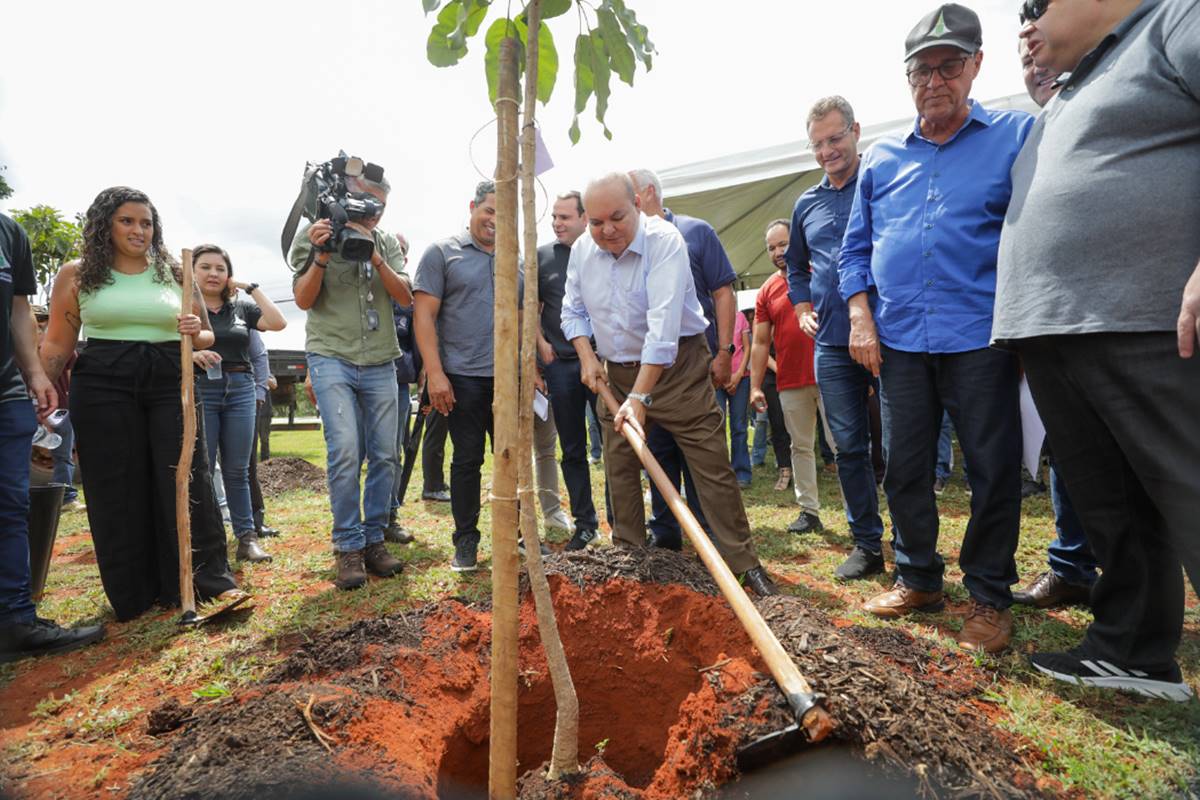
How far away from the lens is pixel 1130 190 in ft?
5.94

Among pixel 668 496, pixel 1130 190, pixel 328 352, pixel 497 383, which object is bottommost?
pixel 668 496

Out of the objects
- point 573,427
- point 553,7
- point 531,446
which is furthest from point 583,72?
point 573,427

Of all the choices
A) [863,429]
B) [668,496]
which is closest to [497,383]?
[668,496]

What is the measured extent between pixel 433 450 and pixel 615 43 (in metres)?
4.74

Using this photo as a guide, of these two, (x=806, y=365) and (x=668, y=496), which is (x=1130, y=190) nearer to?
(x=668, y=496)

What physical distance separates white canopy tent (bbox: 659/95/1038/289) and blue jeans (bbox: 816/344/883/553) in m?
3.67

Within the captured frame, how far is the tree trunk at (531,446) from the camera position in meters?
1.54

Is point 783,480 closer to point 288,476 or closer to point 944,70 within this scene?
point 944,70

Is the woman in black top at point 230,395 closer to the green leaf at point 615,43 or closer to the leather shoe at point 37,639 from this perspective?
the leather shoe at point 37,639

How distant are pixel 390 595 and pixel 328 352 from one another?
4.36 ft

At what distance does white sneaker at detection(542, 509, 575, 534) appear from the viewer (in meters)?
4.74

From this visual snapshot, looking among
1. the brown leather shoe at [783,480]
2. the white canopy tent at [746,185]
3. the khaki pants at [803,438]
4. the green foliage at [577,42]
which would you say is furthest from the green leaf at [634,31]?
the white canopy tent at [746,185]

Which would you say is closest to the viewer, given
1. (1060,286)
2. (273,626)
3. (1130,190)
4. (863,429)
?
(1130,190)

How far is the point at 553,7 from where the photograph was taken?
1.55 metres
